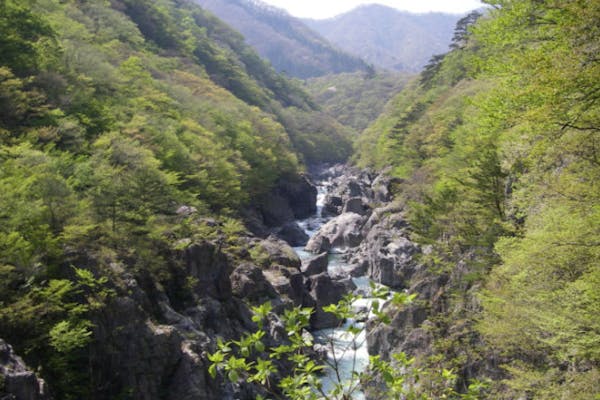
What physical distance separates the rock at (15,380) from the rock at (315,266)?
25.2 m

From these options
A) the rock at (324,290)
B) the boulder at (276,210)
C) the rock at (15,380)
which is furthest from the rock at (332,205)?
the rock at (15,380)

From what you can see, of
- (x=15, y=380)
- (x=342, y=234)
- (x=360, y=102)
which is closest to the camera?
(x=15, y=380)

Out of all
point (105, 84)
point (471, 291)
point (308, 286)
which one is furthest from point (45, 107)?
point (471, 291)

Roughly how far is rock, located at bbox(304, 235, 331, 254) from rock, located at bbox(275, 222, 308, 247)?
2.45 metres

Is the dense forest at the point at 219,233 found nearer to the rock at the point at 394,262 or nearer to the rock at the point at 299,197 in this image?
the rock at the point at 394,262

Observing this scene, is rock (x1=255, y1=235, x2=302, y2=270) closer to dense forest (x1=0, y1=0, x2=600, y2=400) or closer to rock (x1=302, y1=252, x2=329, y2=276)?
dense forest (x1=0, y1=0, x2=600, y2=400)

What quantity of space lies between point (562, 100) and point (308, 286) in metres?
27.6

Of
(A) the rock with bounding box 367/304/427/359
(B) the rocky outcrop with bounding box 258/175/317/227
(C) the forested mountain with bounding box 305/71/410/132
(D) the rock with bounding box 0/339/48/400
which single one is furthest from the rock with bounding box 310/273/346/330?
(C) the forested mountain with bounding box 305/71/410/132

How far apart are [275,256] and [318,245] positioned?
42.9 feet

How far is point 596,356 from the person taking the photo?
967 centimetres

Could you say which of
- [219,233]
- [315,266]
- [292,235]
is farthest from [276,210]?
[219,233]

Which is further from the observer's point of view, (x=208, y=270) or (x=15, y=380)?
(x=208, y=270)

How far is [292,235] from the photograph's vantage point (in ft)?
165

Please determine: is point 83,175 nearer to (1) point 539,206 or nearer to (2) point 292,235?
(1) point 539,206
